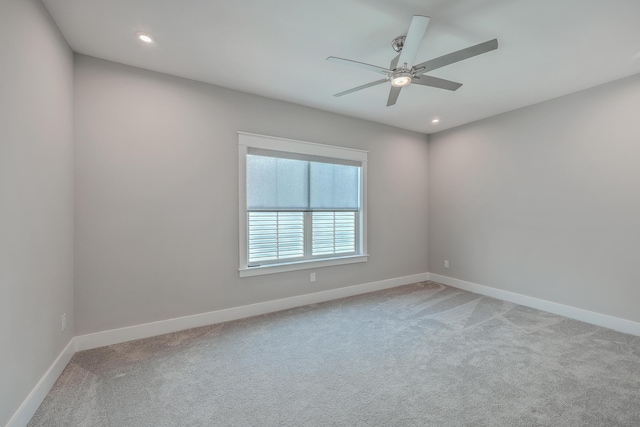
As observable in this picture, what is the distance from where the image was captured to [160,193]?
2939 mm

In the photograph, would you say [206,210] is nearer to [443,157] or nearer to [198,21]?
[198,21]

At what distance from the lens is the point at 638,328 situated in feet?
9.61

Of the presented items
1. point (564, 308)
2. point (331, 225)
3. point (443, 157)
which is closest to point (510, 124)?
point (443, 157)

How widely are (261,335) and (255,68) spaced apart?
2775 mm

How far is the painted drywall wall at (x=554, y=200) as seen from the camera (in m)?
3.05

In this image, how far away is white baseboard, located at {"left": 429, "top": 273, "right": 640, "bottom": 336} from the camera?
119 inches

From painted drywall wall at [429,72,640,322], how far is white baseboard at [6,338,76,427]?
5.07 meters

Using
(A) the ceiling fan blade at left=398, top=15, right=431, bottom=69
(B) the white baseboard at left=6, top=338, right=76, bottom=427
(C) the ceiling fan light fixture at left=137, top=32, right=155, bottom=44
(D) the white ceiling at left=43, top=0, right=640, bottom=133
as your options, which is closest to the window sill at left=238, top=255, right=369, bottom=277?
(B) the white baseboard at left=6, top=338, right=76, bottom=427

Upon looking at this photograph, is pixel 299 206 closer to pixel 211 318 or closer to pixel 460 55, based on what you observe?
pixel 211 318

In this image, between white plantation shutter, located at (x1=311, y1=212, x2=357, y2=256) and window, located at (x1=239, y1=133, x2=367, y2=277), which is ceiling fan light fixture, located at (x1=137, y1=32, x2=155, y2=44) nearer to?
window, located at (x1=239, y1=133, x2=367, y2=277)

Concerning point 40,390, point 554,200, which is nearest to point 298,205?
point 40,390

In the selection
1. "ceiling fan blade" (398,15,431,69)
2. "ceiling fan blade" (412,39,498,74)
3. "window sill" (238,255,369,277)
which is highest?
"ceiling fan blade" (398,15,431,69)

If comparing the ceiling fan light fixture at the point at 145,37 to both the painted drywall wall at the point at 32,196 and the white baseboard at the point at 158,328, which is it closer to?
the painted drywall wall at the point at 32,196

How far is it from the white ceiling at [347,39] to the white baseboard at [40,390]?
2.66 m
